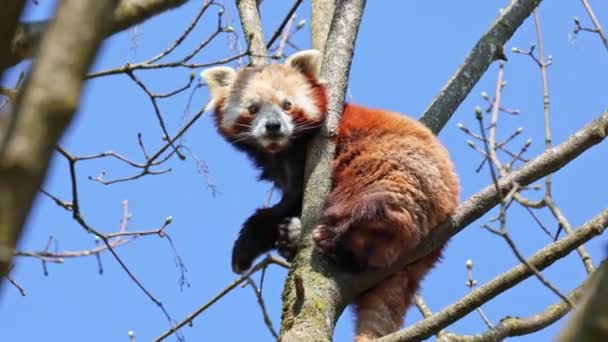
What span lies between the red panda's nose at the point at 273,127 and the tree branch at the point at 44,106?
5.44 meters

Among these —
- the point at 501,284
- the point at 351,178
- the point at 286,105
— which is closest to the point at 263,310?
the point at 501,284

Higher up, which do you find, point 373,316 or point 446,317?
point 373,316

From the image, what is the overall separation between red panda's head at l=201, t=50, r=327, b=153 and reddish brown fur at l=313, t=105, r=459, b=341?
0.45 metres

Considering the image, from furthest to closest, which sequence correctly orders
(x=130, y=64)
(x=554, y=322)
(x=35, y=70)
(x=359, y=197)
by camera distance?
(x=359, y=197) < (x=130, y=64) < (x=554, y=322) < (x=35, y=70)

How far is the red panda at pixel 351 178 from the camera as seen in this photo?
19.4 feet

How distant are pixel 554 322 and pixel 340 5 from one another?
132 inches

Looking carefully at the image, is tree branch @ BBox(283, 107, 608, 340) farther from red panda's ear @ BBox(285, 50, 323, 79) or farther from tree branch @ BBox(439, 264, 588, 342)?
red panda's ear @ BBox(285, 50, 323, 79)

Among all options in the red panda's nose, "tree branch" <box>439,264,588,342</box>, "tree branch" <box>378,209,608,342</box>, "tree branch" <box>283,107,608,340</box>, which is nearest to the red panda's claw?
the red panda's nose

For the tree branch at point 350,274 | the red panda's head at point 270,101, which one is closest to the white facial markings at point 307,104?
the red panda's head at point 270,101

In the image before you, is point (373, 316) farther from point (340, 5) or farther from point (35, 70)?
point (35, 70)

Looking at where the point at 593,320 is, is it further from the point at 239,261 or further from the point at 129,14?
the point at 239,261

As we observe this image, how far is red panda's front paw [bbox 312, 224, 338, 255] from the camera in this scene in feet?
17.6

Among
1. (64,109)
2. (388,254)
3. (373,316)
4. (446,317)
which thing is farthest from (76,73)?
(373,316)

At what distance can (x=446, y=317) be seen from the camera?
13.2 feet
